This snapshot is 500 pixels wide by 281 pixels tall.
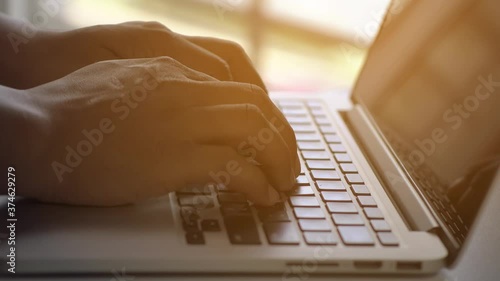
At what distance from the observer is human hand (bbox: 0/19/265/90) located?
2.70 feet

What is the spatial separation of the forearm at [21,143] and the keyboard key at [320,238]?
0.24m

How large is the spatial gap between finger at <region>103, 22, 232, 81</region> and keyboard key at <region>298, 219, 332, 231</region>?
0.84ft

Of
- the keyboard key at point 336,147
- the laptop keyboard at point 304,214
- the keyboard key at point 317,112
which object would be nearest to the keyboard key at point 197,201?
the laptop keyboard at point 304,214

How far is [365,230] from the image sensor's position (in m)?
0.63

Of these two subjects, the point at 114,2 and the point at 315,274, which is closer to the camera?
the point at 315,274

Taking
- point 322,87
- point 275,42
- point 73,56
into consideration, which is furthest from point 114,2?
point 73,56

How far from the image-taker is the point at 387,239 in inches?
24.2

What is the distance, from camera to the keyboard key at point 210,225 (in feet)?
1.98

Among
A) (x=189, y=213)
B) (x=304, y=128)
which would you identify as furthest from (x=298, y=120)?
(x=189, y=213)

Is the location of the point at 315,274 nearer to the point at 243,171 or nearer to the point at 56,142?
the point at 243,171

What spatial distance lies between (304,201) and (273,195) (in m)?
0.03

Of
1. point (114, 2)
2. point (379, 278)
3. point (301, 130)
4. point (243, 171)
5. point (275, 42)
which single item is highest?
point (114, 2)

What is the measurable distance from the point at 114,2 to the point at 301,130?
1794 mm

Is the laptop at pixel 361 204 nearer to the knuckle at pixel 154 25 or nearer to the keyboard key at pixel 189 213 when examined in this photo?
the keyboard key at pixel 189 213
